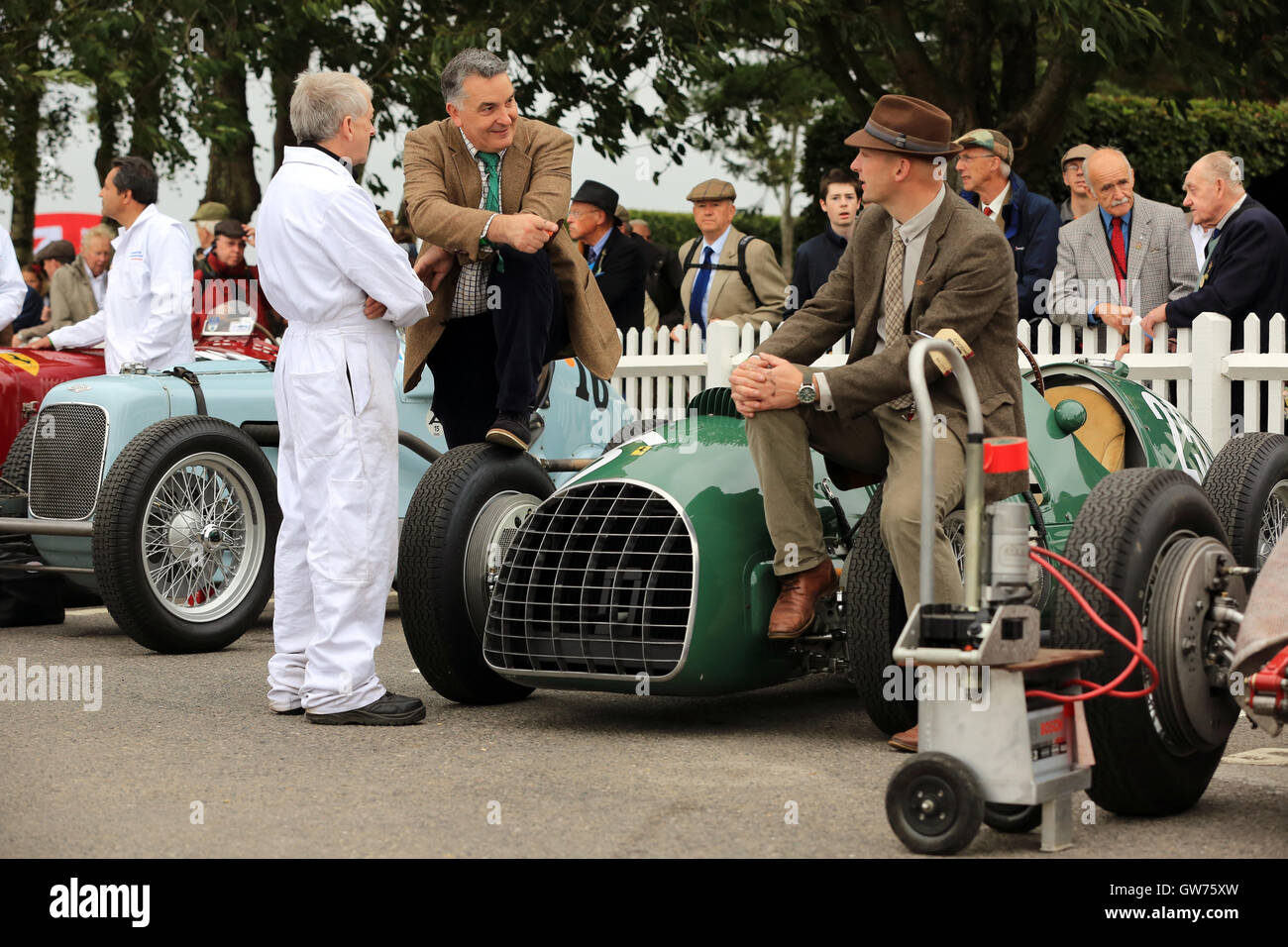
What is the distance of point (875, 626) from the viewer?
18.8 feet

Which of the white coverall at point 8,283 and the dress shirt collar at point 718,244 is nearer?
the white coverall at point 8,283

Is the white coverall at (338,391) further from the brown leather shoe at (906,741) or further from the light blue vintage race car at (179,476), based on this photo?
the brown leather shoe at (906,741)

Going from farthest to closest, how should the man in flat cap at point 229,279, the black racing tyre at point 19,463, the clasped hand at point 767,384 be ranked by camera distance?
the man in flat cap at point 229,279 → the black racing tyre at point 19,463 → the clasped hand at point 767,384

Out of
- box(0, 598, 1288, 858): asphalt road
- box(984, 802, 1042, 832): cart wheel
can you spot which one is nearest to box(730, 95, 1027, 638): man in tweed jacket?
box(0, 598, 1288, 858): asphalt road

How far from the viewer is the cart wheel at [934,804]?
4.25 metres

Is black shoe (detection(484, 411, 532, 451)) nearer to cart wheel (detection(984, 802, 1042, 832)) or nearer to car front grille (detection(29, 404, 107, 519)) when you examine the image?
cart wheel (detection(984, 802, 1042, 832))

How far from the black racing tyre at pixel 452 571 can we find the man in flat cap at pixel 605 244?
554cm

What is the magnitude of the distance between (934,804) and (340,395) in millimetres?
2835

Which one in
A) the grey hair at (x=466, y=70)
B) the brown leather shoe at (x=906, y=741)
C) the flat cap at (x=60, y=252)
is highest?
the flat cap at (x=60, y=252)

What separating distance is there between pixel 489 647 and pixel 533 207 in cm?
170

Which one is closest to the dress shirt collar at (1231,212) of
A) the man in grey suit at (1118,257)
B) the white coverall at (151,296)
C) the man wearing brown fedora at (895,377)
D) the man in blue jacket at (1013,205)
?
the man in grey suit at (1118,257)

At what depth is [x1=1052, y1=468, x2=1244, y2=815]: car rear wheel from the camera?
14.9ft

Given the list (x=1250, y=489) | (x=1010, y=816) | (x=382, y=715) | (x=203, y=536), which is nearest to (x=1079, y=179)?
(x=1250, y=489)
